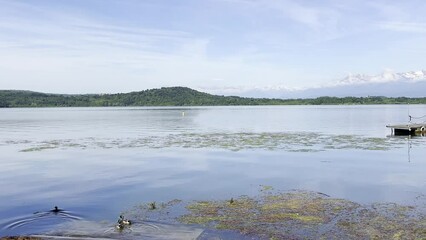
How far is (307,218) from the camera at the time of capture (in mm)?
18469

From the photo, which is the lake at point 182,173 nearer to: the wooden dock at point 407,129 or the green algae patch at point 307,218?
the green algae patch at point 307,218

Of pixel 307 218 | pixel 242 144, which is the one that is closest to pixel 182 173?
pixel 307 218

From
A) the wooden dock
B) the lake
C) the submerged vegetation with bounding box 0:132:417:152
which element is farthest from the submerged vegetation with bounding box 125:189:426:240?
the wooden dock

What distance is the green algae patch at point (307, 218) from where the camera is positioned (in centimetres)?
1636

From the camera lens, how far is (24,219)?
1948 centimetres

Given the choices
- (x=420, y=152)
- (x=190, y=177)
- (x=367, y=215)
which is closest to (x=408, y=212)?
(x=367, y=215)

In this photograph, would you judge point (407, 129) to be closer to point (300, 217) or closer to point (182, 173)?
point (182, 173)

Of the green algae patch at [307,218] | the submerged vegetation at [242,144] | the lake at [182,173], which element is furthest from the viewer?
the submerged vegetation at [242,144]

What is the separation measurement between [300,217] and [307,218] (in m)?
0.33

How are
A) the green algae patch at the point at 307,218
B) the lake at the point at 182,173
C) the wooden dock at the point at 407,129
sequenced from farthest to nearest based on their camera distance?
the wooden dock at the point at 407,129, the lake at the point at 182,173, the green algae patch at the point at 307,218

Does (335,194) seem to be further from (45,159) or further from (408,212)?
(45,159)

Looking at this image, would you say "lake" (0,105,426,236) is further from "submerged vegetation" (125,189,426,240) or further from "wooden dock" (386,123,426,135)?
"wooden dock" (386,123,426,135)

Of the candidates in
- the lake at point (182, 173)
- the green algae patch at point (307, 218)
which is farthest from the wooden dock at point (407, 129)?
the green algae patch at point (307, 218)

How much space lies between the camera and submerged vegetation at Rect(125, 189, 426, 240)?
53.8 ft
